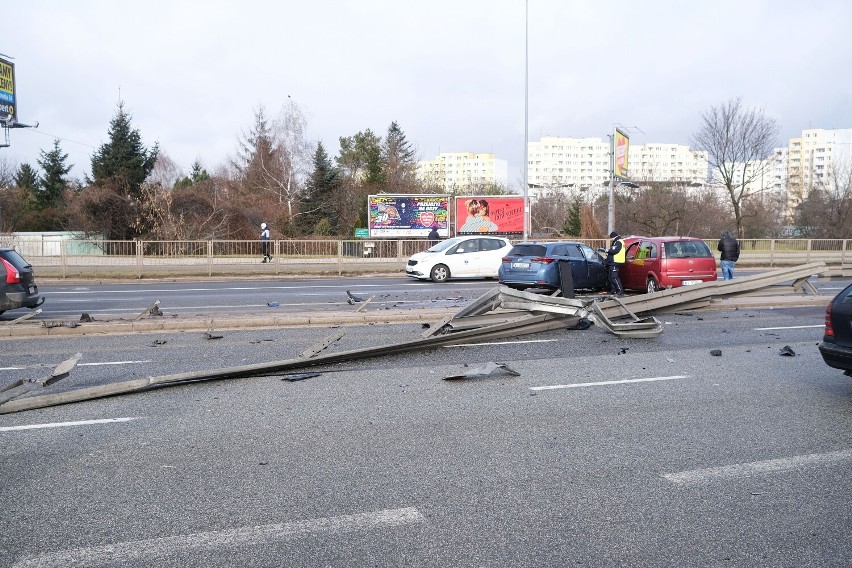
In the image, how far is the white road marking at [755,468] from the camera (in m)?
5.02

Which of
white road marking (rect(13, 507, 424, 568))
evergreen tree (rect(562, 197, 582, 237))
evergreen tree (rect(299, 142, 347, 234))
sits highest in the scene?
evergreen tree (rect(299, 142, 347, 234))

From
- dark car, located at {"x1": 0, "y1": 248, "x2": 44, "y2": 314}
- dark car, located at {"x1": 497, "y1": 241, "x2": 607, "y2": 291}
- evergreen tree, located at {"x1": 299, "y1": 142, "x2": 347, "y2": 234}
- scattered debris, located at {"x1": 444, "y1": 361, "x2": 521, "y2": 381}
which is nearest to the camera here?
scattered debris, located at {"x1": 444, "y1": 361, "x2": 521, "y2": 381}

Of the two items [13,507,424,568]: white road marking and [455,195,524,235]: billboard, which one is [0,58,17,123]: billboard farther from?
[13,507,424,568]: white road marking

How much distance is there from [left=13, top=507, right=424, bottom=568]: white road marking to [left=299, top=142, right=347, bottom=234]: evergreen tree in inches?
1953

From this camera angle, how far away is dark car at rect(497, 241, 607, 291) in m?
18.0

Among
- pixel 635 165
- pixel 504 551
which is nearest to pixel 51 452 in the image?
pixel 504 551

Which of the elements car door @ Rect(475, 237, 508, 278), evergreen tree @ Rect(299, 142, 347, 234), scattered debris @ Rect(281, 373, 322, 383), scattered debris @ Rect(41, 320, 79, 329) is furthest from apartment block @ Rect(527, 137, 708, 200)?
scattered debris @ Rect(281, 373, 322, 383)

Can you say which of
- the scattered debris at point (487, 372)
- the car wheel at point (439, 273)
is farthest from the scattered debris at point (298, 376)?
the car wheel at point (439, 273)

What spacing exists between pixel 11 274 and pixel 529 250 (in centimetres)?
1212

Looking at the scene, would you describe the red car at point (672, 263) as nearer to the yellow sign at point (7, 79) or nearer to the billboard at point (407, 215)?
the billboard at point (407, 215)

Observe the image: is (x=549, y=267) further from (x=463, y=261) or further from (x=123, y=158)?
(x=123, y=158)

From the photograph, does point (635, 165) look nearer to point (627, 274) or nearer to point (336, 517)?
point (627, 274)

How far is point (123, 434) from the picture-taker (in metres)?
6.07

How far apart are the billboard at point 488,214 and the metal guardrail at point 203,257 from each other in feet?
42.4
